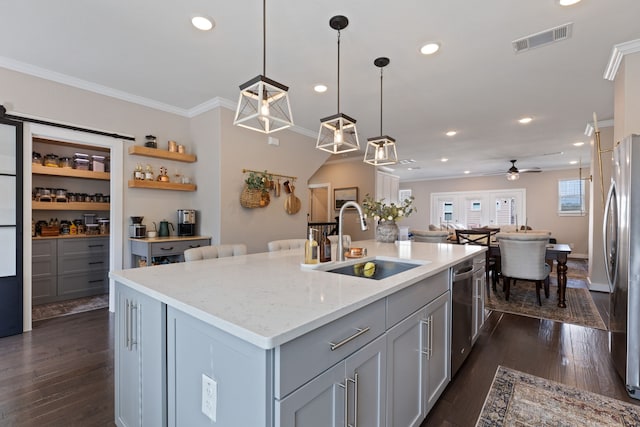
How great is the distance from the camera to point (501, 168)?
→ 8.88 meters

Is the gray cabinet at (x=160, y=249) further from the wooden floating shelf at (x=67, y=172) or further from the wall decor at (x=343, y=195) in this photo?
the wall decor at (x=343, y=195)

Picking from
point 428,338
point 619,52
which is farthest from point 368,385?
point 619,52

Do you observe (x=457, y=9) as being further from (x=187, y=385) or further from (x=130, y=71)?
(x=130, y=71)

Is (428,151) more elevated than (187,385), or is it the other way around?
(428,151)

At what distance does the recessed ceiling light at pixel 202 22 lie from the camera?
7.28 ft

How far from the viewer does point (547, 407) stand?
191 cm

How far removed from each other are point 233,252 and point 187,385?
1.40 m

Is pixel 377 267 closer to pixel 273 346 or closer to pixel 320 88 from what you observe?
pixel 273 346

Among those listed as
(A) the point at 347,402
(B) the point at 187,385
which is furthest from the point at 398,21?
(B) the point at 187,385

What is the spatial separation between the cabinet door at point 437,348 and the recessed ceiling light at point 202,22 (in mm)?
2513

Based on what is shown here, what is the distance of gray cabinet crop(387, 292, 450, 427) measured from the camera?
4.56 ft

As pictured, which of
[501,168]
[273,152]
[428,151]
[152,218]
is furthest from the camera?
[501,168]

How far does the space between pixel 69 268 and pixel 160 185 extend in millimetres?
1838

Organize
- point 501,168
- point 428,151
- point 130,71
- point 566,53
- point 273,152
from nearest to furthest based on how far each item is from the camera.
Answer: point 566,53
point 130,71
point 273,152
point 428,151
point 501,168
